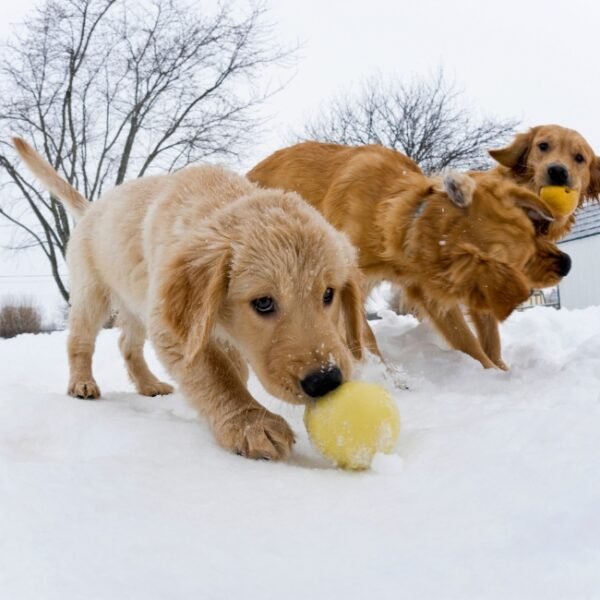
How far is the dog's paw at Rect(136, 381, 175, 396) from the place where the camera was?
A: 5023mm

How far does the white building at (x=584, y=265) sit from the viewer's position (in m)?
22.5

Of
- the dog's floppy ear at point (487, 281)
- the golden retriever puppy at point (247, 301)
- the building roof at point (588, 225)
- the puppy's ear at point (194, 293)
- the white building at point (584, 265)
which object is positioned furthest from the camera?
the white building at point (584, 265)

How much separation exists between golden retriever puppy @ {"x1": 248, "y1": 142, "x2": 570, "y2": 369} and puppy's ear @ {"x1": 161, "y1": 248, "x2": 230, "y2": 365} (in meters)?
2.32

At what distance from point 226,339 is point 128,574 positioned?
1691 mm

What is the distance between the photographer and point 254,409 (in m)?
2.93

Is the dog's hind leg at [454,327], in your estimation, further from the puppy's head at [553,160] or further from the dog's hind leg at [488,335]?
the puppy's head at [553,160]

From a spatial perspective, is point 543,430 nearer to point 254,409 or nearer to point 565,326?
point 254,409

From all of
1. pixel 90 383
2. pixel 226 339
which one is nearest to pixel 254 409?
pixel 226 339

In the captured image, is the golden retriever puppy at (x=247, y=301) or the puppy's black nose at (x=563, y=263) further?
the puppy's black nose at (x=563, y=263)

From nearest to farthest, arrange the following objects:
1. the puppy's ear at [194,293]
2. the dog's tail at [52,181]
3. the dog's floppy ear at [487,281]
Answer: the puppy's ear at [194,293], the dog's floppy ear at [487,281], the dog's tail at [52,181]

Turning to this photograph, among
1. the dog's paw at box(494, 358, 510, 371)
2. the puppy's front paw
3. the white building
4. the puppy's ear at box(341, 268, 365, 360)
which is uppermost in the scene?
the puppy's ear at box(341, 268, 365, 360)

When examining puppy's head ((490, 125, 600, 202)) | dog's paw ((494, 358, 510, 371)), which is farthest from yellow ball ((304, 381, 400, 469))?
puppy's head ((490, 125, 600, 202))

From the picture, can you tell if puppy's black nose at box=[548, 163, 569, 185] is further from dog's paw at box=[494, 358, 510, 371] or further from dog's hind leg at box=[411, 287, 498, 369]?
dog's paw at box=[494, 358, 510, 371]

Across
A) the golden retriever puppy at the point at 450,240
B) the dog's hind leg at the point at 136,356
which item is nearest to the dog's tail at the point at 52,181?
the dog's hind leg at the point at 136,356
